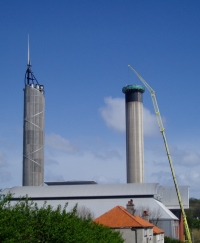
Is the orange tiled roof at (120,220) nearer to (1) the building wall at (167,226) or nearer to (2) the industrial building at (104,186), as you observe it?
(2) the industrial building at (104,186)

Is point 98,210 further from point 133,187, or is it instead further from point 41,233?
point 41,233

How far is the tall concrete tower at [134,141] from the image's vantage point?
13825 cm

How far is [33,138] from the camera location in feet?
422

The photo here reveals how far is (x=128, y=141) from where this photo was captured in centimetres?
14150

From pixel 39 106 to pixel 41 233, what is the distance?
354 feet

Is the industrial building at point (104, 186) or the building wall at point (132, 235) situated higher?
the industrial building at point (104, 186)

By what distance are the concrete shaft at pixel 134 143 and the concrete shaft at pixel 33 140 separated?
26.9 meters

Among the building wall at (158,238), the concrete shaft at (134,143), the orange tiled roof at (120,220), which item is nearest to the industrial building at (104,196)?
the concrete shaft at (134,143)

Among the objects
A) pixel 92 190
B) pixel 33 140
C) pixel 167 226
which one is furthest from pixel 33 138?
pixel 167 226

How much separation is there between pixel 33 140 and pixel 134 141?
3110 centimetres

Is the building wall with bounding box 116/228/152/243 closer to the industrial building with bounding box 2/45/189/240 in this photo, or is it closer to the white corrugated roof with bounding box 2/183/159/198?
the industrial building with bounding box 2/45/189/240

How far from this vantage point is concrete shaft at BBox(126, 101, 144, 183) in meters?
138

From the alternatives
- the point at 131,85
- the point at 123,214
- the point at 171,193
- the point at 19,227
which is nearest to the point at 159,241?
the point at 123,214

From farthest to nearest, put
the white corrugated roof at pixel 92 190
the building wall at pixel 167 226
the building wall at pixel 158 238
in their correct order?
1. the white corrugated roof at pixel 92 190
2. the building wall at pixel 167 226
3. the building wall at pixel 158 238
